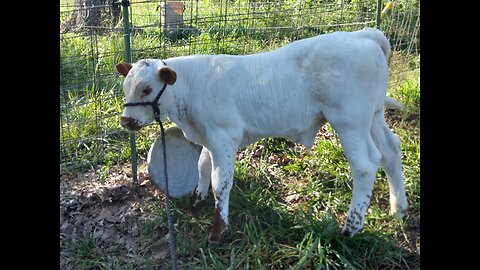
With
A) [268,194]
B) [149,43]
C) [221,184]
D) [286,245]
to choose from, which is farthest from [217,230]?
[149,43]

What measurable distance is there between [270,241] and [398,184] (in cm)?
116

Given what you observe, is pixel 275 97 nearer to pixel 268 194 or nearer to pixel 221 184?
pixel 221 184

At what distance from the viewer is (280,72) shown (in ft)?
13.0

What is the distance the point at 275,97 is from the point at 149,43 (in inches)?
160

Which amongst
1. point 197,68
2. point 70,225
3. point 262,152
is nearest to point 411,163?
point 262,152

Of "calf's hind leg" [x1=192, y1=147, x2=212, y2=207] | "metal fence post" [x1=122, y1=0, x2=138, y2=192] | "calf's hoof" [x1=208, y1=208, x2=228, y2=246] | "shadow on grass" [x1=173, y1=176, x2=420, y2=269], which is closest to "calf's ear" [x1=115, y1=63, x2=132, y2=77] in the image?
"metal fence post" [x1=122, y1=0, x2=138, y2=192]

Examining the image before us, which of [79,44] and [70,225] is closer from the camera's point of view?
[70,225]

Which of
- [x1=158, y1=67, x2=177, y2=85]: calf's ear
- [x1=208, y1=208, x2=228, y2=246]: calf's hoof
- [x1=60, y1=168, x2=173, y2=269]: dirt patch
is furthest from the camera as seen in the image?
[x1=60, y1=168, x2=173, y2=269]: dirt patch

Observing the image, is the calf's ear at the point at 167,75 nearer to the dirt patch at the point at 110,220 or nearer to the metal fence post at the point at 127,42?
the metal fence post at the point at 127,42

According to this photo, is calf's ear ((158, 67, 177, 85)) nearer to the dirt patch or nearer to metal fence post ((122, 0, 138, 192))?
metal fence post ((122, 0, 138, 192))

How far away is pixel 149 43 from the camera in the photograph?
757 centimetres

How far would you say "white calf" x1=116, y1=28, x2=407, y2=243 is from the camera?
3799 mm

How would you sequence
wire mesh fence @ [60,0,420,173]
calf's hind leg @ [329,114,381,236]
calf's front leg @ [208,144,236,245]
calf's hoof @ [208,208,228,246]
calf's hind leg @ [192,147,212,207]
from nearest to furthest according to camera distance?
calf's hind leg @ [329,114,381,236]
calf's front leg @ [208,144,236,245]
calf's hoof @ [208,208,228,246]
calf's hind leg @ [192,147,212,207]
wire mesh fence @ [60,0,420,173]

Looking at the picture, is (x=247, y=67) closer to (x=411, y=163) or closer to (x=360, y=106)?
(x=360, y=106)
